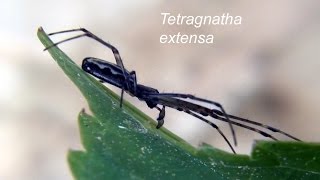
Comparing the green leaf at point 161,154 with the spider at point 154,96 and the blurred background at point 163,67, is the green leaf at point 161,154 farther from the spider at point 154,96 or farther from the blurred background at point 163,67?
the blurred background at point 163,67

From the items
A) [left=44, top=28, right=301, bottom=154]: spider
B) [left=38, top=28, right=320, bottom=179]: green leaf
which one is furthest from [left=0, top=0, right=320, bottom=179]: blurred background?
[left=38, top=28, right=320, bottom=179]: green leaf

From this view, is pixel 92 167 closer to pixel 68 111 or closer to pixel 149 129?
pixel 149 129

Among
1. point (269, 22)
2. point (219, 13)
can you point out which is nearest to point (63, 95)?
point (219, 13)

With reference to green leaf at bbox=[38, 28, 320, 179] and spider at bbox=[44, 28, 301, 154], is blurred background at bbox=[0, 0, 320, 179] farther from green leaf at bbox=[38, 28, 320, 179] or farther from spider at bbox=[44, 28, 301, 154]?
green leaf at bbox=[38, 28, 320, 179]

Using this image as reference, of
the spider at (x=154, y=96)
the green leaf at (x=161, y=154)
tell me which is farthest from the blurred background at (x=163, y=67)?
the green leaf at (x=161, y=154)

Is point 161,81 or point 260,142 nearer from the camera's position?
point 260,142

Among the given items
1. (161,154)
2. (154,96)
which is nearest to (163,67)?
(154,96)
